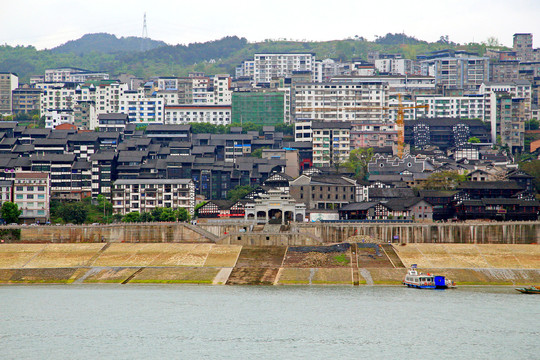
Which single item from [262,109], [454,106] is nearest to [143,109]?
[262,109]

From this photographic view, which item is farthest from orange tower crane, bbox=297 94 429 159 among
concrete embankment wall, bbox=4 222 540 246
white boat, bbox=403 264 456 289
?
white boat, bbox=403 264 456 289

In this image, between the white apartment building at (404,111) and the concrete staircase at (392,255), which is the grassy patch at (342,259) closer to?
the concrete staircase at (392,255)

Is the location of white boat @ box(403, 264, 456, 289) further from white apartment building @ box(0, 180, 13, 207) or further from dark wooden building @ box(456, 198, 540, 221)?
white apartment building @ box(0, 180, 13, 207)

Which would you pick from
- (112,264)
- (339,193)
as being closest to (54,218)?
(112,264)

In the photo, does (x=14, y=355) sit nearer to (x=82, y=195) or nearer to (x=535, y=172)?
(x=82, y=195)

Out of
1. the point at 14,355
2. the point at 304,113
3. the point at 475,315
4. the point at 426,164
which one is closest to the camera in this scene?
the point at 14,355

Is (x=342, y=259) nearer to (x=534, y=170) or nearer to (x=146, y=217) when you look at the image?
(x=146, y=217)
